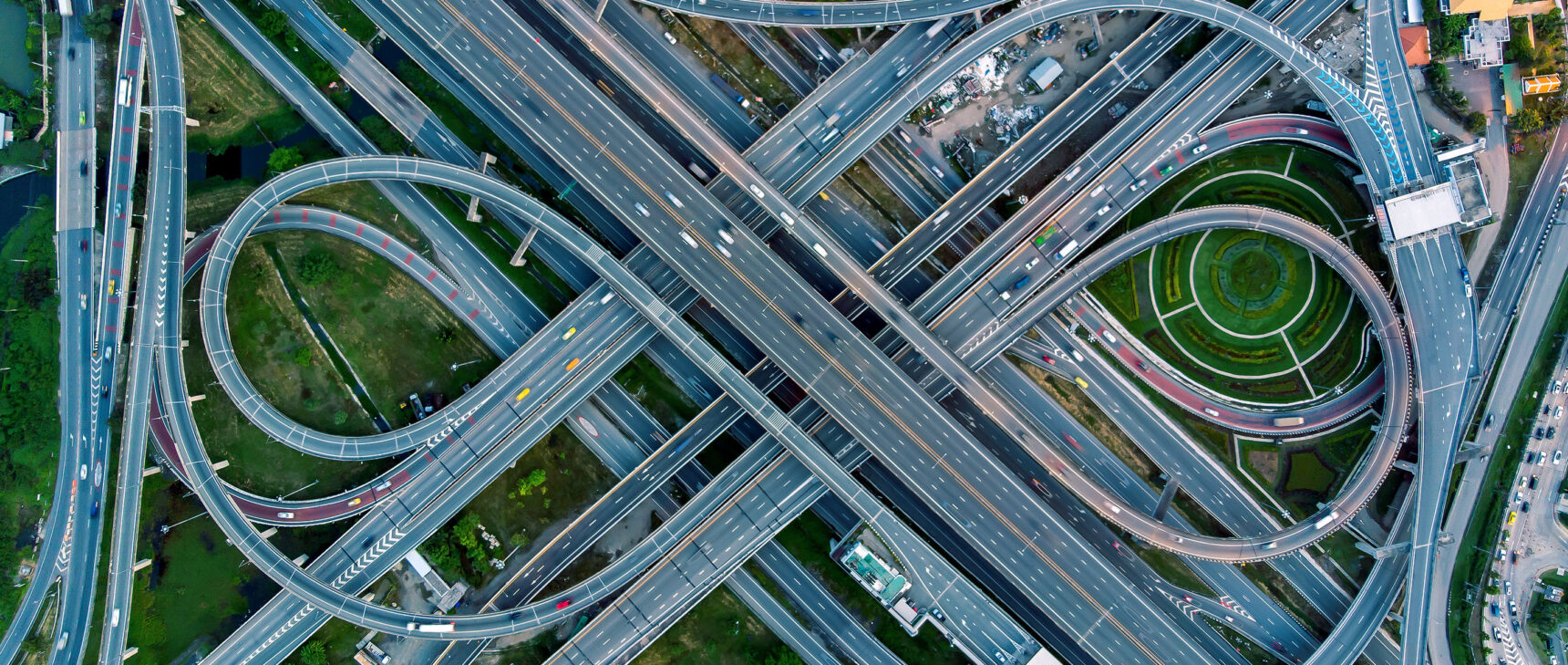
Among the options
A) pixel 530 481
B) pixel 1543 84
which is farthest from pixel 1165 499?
pixel 530 481

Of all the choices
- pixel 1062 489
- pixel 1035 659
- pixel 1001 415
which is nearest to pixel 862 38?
pixel 1001 415

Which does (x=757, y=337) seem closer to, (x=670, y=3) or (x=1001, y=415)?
(x=1001, y=415)

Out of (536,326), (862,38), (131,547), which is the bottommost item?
(131,547)

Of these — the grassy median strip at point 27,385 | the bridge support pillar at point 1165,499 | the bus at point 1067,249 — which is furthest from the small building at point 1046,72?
the grassy median strip at point 27,385

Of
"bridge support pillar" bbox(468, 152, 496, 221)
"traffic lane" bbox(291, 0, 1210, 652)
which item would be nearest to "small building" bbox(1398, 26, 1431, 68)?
"traffic lane" bbox(291, 0, 1210, 652)

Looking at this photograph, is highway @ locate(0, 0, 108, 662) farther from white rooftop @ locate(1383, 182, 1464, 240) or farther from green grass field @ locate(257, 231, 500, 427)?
white rooftop @ locate(1383, 182, 1464, 240)

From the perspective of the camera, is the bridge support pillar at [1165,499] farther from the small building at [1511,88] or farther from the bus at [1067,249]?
the small building at [1511,88]

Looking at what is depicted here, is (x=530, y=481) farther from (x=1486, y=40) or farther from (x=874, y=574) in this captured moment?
(x=1486, y=40)
